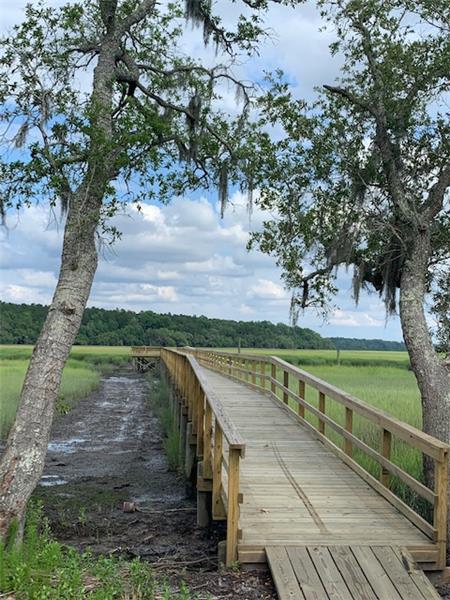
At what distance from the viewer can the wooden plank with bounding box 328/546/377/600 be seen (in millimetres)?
4312

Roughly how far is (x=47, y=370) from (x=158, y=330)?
64201 mm

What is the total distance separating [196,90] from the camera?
9.50 metres

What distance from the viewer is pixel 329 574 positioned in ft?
14.9

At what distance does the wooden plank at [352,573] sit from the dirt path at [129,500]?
0.53 m

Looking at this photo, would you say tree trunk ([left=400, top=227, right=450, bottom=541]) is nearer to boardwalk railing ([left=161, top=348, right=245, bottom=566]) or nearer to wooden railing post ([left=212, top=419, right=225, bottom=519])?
Result: boardwalk railing ([left=161, top=348, right=245, bottom=566])

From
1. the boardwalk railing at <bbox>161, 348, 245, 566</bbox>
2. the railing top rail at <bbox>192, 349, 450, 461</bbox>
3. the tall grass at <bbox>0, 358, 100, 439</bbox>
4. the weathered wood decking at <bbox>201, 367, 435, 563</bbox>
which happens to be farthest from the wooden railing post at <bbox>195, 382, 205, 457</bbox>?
the tall grass at <bbox>0, 358, 100, 439</bbox>

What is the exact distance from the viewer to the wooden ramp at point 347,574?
4316 millimetres

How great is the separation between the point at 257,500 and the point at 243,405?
6.30 metres

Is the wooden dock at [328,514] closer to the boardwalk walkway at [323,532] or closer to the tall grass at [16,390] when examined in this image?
the boardwalk walkway at [323,532]

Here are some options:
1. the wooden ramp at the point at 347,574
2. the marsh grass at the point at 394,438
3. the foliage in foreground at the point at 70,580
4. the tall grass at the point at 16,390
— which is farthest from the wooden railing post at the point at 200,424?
the tall grass at the point at 16,390

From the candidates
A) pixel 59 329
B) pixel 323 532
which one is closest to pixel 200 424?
pixel 59 329

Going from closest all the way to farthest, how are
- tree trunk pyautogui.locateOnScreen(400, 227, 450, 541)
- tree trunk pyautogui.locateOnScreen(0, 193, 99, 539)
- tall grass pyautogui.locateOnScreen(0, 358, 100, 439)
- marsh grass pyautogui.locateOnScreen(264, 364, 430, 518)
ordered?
tree trunk pyautogui.locateOnScreen(0, 193, 99, 539) → tree trunk pyautogui.locateOnScreen(400, 227, 450, 541) → marsh grass pyautogui.locateOnScreen(264, 364, 430, 518) → tall grass pyautogui.locateOnScreen(0, 358, 100, 439)

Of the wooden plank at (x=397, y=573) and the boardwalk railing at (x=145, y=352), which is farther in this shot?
the boardwalk railing at (x=145, y=352)

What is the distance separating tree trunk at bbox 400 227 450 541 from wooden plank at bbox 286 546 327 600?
3097mm
